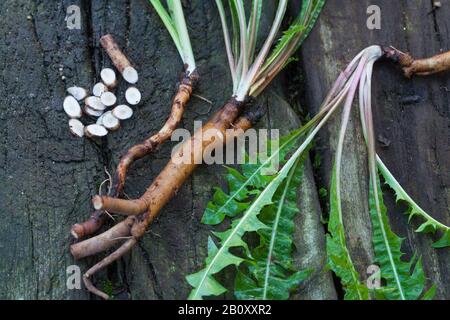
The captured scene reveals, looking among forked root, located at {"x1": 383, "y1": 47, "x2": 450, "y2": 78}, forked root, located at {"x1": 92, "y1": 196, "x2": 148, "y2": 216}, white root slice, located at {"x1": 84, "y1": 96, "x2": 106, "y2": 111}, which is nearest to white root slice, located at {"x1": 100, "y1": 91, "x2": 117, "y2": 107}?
white root slice, located at {"x1": 84, "y1": 96, "x2": 106, "y2": 111}

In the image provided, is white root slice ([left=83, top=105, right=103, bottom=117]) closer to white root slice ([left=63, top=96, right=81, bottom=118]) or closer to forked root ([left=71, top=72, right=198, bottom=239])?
white root slice ([left=63, top=96, right=81, bottom=118])

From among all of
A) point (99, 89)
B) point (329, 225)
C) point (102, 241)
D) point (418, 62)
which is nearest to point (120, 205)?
point (102, 241)

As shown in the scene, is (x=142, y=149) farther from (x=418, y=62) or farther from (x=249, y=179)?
(x=418, y=62)

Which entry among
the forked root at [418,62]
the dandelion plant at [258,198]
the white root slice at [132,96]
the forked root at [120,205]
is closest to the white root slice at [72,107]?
the white root slice at [132,96]

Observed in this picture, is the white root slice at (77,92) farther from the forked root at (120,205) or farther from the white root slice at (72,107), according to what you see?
the forked root at (120,205)

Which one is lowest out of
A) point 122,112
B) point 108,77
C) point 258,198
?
point 258,198

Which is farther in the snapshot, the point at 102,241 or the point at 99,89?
the point at 99,89

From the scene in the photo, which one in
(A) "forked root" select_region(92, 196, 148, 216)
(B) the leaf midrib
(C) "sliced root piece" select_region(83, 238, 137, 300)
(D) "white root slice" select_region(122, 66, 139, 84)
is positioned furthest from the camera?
(D) "white root slice" select_region(122, 66, 139, 84)
